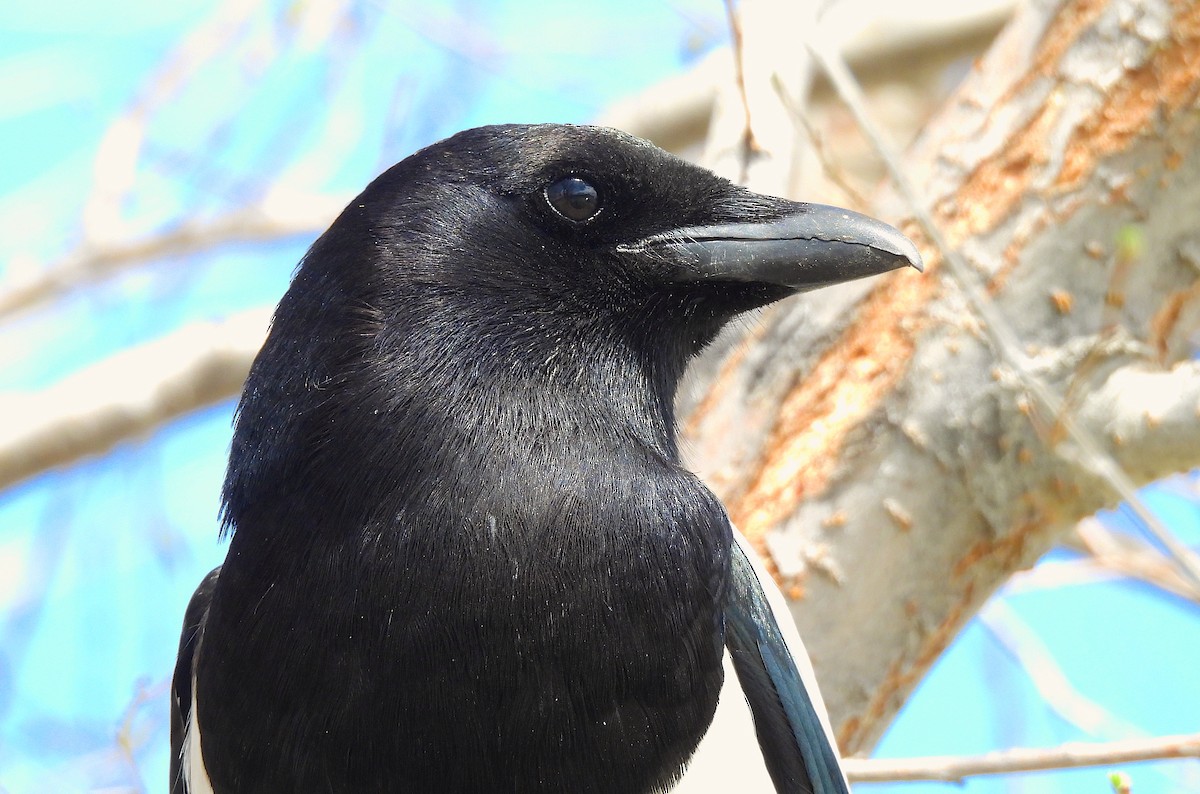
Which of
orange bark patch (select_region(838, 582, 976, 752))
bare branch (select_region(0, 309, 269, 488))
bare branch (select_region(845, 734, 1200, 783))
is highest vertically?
bare branch (select_region(0, 309, 269, 488))

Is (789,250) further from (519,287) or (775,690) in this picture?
(775,690)

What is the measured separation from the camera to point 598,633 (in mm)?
2066

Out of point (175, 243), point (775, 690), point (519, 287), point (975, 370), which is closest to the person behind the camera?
point (519, 287)

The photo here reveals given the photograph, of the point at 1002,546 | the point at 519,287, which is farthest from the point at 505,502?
the point at 1002,546

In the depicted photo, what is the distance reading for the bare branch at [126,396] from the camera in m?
4.43

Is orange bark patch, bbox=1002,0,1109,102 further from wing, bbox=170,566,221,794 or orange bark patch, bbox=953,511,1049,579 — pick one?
wing, bbox=170,566,221,794

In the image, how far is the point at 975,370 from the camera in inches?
128

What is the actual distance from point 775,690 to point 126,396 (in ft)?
8.91

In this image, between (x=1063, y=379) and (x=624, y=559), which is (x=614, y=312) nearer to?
(x=624, y=559)

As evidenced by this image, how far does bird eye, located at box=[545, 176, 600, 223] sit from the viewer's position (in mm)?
2436

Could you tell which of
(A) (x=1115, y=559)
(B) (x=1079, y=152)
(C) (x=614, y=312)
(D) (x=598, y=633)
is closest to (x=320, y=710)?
(D) (x=598, y=633)

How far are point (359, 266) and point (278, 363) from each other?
0.67 feet

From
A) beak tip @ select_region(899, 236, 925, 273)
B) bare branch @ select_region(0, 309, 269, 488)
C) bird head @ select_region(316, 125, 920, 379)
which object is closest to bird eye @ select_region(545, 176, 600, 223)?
bird head @ select_region(316, 125, 920, 379)

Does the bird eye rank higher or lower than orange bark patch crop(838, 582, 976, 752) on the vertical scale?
higher
